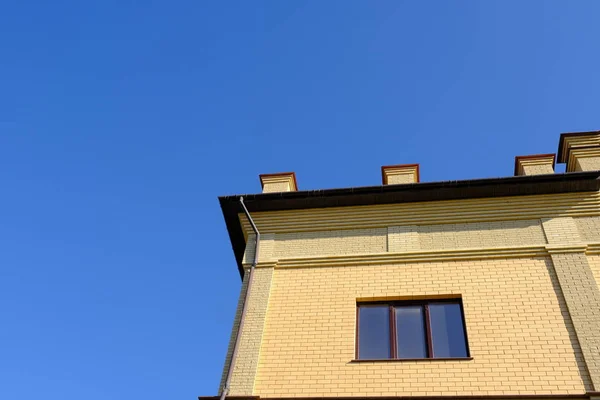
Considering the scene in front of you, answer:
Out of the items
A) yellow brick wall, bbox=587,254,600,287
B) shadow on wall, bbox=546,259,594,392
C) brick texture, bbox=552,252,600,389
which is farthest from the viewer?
yellow brick wall, bbox=587,254,600,287

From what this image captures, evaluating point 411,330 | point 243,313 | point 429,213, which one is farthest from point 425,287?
point 243,313

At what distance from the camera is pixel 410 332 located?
34.4 feet

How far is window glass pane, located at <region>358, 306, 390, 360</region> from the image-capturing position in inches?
406

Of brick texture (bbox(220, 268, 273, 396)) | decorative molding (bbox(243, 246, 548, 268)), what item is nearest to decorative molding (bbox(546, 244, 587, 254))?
decorative molding (bbox(243, 246, 548, 268))

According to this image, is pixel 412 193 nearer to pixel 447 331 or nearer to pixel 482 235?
pixel 482 235

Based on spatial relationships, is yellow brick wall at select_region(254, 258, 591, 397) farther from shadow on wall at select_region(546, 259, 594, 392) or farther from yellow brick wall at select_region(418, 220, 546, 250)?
yellow brick wall at select_region(418, 220, 546, 250)

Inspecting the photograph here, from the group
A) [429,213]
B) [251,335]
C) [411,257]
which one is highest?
[429,213]

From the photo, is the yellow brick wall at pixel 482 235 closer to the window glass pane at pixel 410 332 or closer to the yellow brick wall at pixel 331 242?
the yellow brick wall at pixel 331 242

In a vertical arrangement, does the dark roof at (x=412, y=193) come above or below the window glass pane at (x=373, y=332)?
above

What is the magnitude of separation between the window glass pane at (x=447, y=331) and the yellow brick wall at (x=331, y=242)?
1.85m

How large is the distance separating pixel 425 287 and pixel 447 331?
1.01 meters

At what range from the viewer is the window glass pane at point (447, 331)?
32.9 feet

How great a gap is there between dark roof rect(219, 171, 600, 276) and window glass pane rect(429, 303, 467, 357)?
2.73 meters

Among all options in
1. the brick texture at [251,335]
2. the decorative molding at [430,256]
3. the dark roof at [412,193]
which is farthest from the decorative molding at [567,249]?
the brick texture at [251,335]
